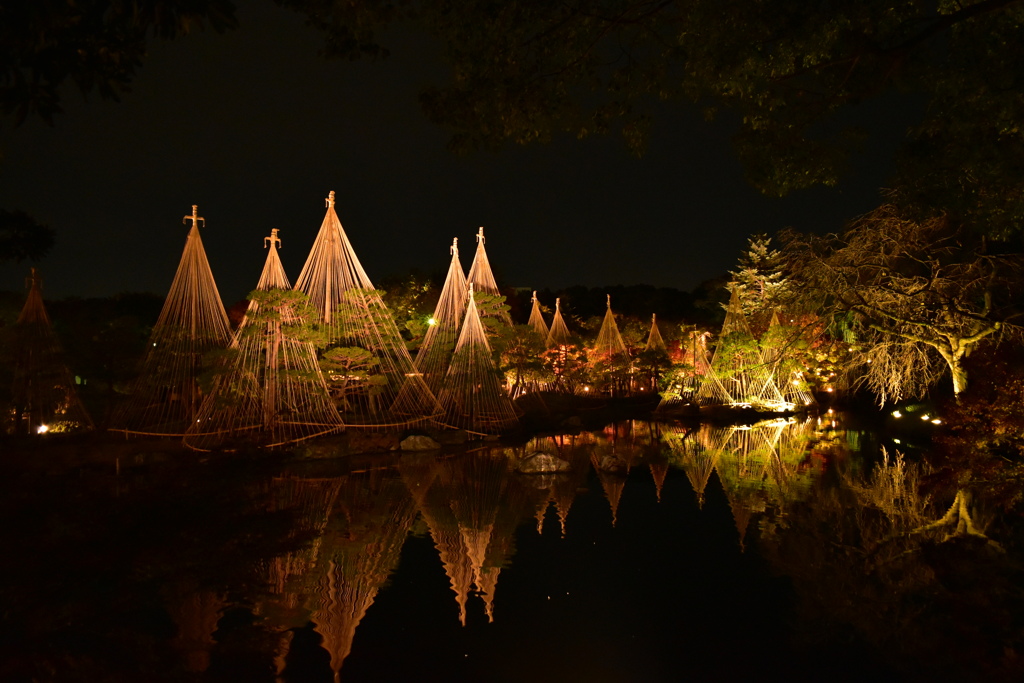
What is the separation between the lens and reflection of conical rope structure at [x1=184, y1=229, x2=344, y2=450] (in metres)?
10.7

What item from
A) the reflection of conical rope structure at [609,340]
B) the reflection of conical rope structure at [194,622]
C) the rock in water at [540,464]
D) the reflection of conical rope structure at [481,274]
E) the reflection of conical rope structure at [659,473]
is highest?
the reflection of conical rope structure at [481,274]

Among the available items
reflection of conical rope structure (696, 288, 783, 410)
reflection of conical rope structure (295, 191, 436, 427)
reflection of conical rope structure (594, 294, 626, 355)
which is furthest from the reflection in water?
reflection of conical rope structure (594, 294, 626, 355)

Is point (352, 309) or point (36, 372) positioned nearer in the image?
point (36, 372)

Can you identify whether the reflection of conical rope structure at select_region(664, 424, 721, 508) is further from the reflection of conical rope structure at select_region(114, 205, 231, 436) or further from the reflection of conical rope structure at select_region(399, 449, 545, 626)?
the reflection of conical rope structure at select_region(114, 205, 231, 436)

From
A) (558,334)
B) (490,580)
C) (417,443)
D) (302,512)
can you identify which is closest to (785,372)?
(558,334)

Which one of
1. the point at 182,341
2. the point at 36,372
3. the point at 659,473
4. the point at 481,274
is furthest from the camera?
the point at 481,274

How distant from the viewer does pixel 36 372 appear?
1016 cm

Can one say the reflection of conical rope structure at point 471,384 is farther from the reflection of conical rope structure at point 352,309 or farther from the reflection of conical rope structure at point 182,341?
the reflection of conical rope structure at point 182,341

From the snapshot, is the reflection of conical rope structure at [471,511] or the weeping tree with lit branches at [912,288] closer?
the reflection of conical rope structure at [471,511]

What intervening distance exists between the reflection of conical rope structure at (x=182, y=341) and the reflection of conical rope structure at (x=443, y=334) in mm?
4134

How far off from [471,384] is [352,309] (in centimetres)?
306

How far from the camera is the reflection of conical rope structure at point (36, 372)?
1005 centimetres

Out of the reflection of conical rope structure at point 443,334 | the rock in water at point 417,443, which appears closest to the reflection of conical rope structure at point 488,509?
the rock in water at point 417,443

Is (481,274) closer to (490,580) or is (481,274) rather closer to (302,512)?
(302,512)
